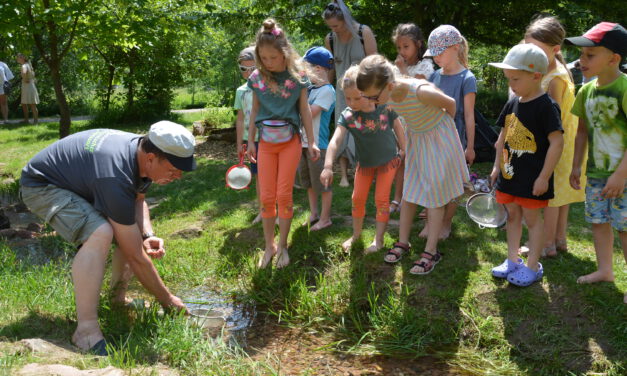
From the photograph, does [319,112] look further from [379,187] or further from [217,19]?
[217,19]

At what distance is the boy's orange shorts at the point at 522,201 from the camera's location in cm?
341

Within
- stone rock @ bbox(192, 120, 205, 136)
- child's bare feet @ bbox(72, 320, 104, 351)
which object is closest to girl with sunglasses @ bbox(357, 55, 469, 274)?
child's bare feet @ bbox(72, 320, 104, 351)

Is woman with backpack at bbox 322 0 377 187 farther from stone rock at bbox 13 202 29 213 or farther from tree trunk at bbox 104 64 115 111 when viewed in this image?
tree trunk at bbox 104 64 115 111

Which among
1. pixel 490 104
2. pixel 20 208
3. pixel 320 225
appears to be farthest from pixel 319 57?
pixel 490 104

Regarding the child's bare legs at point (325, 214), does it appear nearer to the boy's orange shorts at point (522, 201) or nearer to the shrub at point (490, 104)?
the boy's orange shorts at point (522, 201)

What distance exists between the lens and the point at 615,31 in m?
3.12

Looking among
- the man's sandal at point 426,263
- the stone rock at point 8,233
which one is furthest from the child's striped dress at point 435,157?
the stone rock at point 8,233

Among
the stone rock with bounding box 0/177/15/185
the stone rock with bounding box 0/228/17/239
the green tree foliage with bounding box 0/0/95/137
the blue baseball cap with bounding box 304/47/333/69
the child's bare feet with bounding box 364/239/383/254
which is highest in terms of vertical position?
the green tree foliage with bounding box 0/0/95/137

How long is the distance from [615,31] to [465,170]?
130 centimetres

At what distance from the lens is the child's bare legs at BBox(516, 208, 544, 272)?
3467 millimetres

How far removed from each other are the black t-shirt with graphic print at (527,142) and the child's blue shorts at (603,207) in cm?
24

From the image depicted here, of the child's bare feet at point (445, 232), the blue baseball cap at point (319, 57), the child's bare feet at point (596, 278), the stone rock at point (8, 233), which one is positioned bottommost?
the stone rock at point (8, 233)

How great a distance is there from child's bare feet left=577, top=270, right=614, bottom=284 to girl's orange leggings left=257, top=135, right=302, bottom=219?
211cm

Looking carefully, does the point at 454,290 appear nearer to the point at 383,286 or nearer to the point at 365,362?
the point at 383,286
